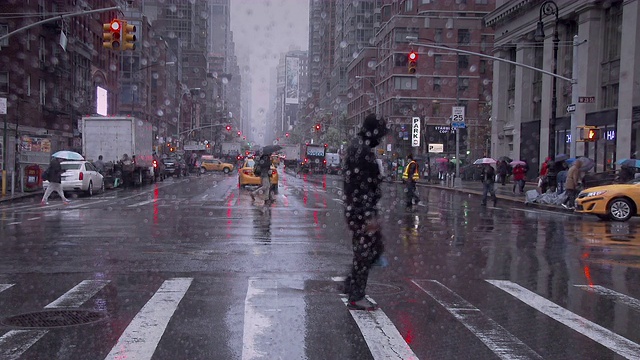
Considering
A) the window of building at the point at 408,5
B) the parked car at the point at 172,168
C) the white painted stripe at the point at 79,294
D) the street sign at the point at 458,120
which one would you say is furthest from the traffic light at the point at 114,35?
the window of building at the point at 408,5

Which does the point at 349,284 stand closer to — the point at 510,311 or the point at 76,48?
the point at 510,311

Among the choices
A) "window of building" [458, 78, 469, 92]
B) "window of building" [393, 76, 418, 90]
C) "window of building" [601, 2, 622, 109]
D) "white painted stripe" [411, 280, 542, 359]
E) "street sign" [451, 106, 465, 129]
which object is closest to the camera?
"white painted stripe" [411, 280, 542, 359]

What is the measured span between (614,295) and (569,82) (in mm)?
27850

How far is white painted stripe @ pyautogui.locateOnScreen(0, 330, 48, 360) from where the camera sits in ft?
18.5

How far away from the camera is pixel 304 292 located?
830cm

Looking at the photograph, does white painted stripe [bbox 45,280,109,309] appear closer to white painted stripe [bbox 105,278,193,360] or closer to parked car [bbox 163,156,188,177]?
white painted stripe [bbox 105,278,193,360]

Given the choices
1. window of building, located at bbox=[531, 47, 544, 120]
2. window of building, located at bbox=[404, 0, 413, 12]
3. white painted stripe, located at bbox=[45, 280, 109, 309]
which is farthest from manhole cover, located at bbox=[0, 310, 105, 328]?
window of building, located at bbox=[404, 0, 413, 12]

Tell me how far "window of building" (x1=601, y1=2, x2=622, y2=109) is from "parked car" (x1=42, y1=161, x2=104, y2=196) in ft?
89.1

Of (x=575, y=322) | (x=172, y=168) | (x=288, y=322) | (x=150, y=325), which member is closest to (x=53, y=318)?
(x=150, y=325)

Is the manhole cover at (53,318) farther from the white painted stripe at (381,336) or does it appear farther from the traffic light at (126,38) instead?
the traffic light at (126,38)

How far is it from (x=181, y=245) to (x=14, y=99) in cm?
3496

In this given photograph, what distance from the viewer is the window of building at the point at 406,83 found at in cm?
8221

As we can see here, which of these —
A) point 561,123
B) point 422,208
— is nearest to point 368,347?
point 422,208

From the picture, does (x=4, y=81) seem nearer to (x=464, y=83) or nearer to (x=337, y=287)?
(x=337, y=287)
